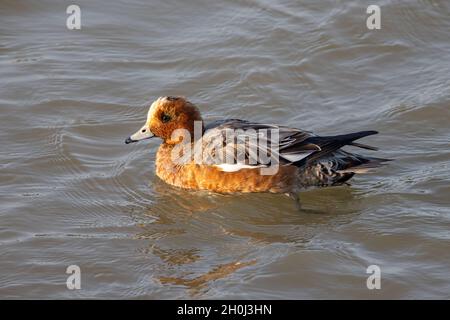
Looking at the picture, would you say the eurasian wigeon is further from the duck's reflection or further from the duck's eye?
the duck's eye

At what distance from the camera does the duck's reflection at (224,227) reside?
22.1ft

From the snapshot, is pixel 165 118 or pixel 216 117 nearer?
pixel 165 118

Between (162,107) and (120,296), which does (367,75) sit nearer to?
(162,107)

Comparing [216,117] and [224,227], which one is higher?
[216,117]

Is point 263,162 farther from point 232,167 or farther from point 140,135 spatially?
point 140,135

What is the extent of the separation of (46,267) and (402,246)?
2635 millimetres

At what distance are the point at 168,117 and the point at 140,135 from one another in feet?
0.99

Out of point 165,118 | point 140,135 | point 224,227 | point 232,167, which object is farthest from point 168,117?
point 224,227

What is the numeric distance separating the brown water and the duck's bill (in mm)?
295

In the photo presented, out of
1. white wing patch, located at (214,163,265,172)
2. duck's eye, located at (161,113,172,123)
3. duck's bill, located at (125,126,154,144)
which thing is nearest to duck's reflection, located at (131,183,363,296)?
white wing patch, located at (214,163,265,172)

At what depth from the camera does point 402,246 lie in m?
7.02

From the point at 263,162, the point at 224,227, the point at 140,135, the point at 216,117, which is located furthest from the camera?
the point at 216,117

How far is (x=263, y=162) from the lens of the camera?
7996 millimetres
